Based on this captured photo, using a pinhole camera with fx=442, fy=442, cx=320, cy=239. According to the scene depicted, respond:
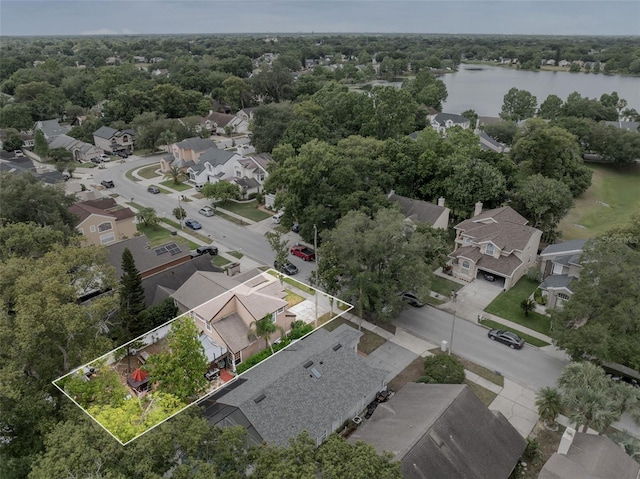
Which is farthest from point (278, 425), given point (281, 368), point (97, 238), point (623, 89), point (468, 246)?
point (623, 89)

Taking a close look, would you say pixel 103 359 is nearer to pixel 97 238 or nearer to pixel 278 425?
pixel 278 425

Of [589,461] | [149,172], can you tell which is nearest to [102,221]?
[149,172]

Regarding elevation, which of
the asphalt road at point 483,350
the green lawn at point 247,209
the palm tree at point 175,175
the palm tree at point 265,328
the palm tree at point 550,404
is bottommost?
the asphalt road at point 483,350

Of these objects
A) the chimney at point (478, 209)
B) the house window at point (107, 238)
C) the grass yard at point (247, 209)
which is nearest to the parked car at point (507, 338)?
the chimney at point (478, 209)

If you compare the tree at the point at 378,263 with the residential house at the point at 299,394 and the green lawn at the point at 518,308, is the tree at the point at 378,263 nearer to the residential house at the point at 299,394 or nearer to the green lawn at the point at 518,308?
the residential house at the point at 299,394

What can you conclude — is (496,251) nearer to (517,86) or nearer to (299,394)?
(299,394)

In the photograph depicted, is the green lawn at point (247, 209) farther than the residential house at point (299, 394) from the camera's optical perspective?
Yes
